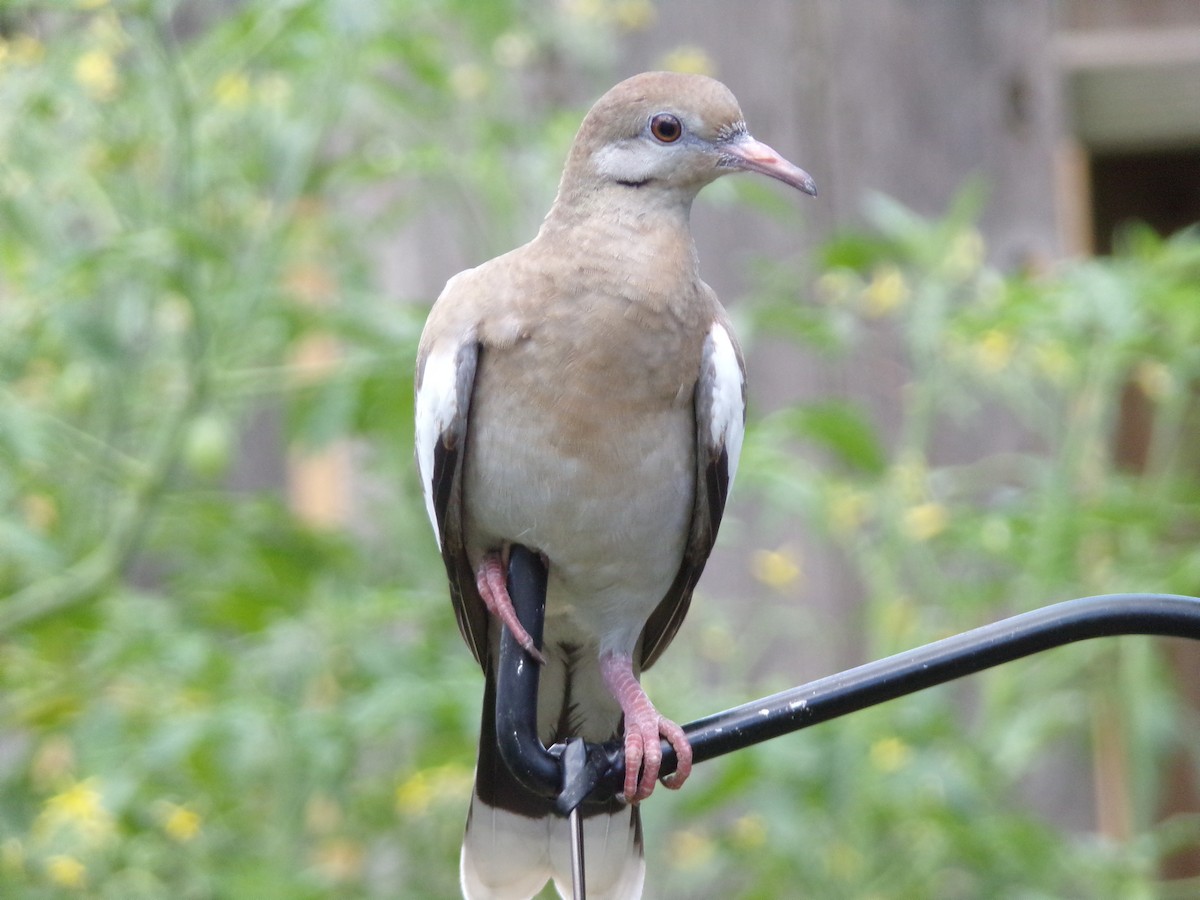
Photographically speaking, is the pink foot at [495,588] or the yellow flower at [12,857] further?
the yellow flower at [12,857]

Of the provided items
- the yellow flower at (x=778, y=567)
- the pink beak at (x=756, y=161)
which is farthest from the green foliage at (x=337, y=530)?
the pink beak at (x=756, y=161)

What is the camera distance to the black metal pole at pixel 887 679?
135 cm

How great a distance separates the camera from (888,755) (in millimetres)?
2398

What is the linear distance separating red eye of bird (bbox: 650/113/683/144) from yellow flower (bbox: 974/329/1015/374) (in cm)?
87

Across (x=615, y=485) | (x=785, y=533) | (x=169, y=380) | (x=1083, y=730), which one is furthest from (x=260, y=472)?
(x=615, y=485)

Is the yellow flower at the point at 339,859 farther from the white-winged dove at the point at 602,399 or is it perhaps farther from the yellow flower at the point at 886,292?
the yellow flower at the point at 886,292

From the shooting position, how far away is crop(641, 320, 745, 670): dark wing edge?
1810 millimetres

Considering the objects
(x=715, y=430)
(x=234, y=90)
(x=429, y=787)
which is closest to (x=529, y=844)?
(x=429, y=787)

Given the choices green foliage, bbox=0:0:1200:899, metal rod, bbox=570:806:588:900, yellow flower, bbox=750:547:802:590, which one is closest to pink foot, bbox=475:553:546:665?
metal rod, bbox=570:806:588:900

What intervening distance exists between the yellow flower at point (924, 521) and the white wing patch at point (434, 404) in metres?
1.00

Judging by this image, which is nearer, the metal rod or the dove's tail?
the metal rod

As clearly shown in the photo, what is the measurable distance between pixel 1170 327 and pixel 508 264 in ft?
4.08

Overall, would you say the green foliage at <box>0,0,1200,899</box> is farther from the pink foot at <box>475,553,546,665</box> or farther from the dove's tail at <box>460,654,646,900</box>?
the pink foot at <box>475,553,546,665</box>

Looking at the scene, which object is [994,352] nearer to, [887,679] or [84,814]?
[887,679]
